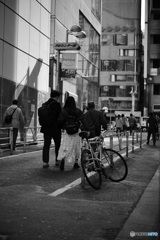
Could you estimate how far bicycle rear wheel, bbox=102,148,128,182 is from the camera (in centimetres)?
808

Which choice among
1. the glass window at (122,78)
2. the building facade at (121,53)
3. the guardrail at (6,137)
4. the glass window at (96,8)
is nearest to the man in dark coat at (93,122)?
the guardrail at (6,137)

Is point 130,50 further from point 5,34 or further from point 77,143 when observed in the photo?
point 77,143

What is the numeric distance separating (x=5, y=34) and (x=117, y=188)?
13.3 m

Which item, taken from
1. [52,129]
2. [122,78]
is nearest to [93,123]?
[52,129]

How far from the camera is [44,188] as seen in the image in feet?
23.9

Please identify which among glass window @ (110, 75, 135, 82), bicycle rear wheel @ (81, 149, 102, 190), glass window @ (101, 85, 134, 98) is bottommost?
bicycle rear wheel @ (81, 149, 102, 190)

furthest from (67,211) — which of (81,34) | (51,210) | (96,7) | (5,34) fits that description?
(96,7)

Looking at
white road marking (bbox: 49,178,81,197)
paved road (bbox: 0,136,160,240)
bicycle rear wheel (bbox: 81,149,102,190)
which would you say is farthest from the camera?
bicycle rear wheel (bbox: 81,149,102,190)

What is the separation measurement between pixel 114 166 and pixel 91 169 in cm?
79

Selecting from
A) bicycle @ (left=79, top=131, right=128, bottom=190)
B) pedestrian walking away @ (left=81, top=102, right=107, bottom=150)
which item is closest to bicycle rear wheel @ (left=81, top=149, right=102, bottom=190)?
bicycle @ (left=79, top=131, right=128, bottom=190)

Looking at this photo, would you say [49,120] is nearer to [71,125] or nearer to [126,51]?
[71,125]

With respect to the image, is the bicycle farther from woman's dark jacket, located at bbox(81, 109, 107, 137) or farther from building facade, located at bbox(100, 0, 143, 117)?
building facade, located at bbox(100, 0, 143, 117)

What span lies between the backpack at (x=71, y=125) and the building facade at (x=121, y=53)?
250ft

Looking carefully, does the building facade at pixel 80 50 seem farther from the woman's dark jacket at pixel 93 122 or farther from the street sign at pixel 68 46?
the woman's dark jacket at pixel 93 122
